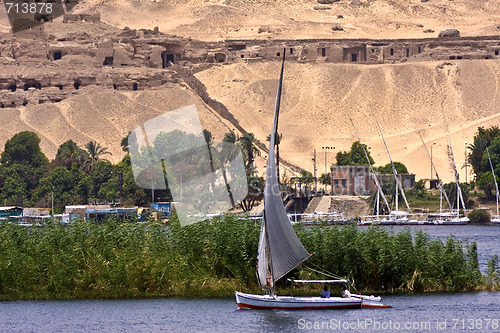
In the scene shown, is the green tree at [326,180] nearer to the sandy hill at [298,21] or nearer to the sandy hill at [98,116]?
the sandy hill at [98,116]

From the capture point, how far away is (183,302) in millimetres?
40969

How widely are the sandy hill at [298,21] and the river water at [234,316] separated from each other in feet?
412

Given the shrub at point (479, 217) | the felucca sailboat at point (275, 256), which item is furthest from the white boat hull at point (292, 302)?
the shrub at point (479, 217)

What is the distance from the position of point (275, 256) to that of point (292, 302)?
1.66 m

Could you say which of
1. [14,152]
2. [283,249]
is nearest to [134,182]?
[14,152]

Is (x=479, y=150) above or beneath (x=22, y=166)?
above

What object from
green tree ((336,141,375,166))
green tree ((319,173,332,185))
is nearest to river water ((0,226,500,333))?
green tree ((319,173,332,185))

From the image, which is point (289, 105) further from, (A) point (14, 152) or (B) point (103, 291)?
(B) point (103, 291)

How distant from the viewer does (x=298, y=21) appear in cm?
18562

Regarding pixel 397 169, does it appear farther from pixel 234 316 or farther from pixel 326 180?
pixel 234 316

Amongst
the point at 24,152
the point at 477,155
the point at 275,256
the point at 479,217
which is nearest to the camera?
the point at 275,256

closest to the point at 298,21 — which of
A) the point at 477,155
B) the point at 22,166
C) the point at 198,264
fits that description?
the point at 477,155

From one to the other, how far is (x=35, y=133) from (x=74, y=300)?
80.1 meters

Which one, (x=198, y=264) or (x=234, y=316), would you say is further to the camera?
(x=198, y=264)
